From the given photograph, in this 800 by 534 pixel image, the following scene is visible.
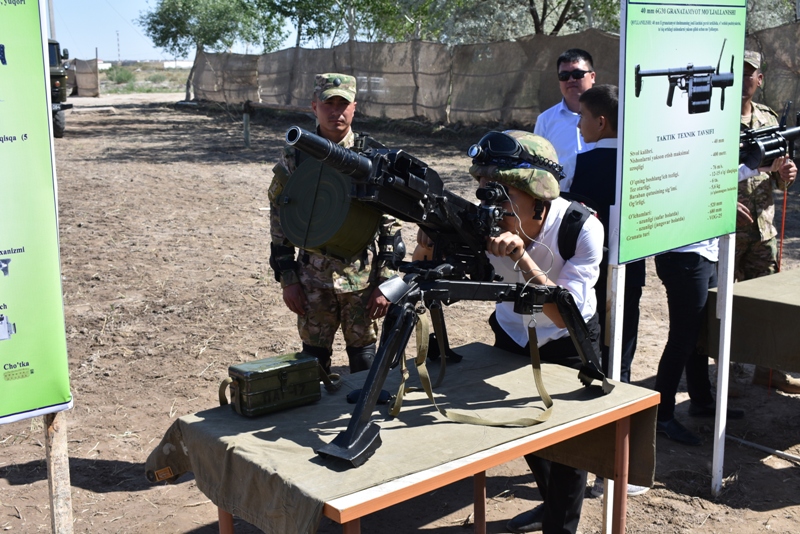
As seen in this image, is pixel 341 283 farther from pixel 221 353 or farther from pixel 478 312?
pixel 478 312

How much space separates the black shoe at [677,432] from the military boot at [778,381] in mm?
1035

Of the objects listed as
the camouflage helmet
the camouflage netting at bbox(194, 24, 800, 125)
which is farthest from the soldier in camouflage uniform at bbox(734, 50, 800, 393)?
the camouflage netting at bbox(194, 24, 800, 125)

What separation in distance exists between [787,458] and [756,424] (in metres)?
0.46

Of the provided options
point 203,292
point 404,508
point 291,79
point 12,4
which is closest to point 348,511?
point 12,4

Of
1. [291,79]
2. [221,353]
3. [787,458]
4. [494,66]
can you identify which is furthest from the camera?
[291,79]

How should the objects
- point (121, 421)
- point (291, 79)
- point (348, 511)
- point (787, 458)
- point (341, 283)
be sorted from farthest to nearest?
point (291, 79), point (121, 421), point (787, 458), point (341, 283), point (348, 511)

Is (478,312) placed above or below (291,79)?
below

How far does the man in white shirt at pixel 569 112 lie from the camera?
4.71 meters

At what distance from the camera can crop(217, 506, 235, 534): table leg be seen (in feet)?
8.43

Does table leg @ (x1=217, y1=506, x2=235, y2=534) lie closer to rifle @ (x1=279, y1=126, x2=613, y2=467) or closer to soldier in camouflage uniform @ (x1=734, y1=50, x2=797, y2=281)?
rifle @ (x1=279, y1=126, x2=613, y2=467)

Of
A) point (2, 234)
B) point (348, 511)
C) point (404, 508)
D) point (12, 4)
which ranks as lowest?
point (404, 508)

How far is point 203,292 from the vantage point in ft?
23.0

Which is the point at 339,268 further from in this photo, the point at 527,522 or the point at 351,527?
the point at 351,527

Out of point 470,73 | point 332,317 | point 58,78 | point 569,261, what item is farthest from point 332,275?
point 58,78
